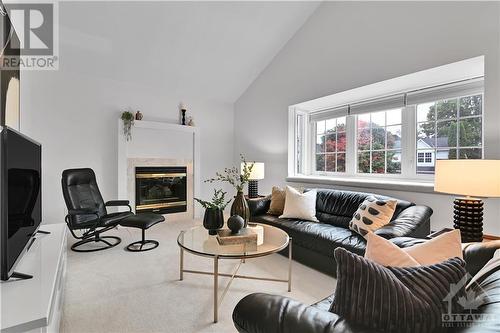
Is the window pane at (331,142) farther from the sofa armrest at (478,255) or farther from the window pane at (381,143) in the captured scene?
the sofa armrest at (478,255)

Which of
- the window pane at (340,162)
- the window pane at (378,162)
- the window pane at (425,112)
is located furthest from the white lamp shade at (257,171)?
the window pane at (425,112)

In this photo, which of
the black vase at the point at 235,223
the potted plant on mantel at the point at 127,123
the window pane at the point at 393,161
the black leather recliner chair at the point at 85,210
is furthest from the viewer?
the potted plant on mantel at the point at 127,123

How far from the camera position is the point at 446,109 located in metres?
2.81

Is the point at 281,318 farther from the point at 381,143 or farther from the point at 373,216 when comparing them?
the point at 381,143

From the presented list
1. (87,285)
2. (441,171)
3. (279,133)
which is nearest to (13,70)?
(87,285)

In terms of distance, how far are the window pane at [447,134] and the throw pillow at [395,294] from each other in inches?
96.5

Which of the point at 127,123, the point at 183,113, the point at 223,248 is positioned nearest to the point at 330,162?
the point at 223,248

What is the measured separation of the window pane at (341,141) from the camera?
12.6ft

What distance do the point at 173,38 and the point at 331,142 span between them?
2.86 m

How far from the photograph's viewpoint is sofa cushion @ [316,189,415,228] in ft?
9.74

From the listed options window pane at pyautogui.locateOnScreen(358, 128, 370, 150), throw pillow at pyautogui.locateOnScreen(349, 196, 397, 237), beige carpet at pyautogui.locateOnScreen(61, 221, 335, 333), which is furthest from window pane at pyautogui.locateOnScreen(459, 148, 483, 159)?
beige carpet at pyautogui.locateOnScreen(61, 221, 335, 333)

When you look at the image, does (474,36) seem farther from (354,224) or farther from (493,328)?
(493,328)

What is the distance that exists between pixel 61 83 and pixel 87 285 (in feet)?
9.88

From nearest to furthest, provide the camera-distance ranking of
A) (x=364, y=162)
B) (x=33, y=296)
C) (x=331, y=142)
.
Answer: (x=33, y=296) < (x=364, y=162) < (x=331, y=142)
